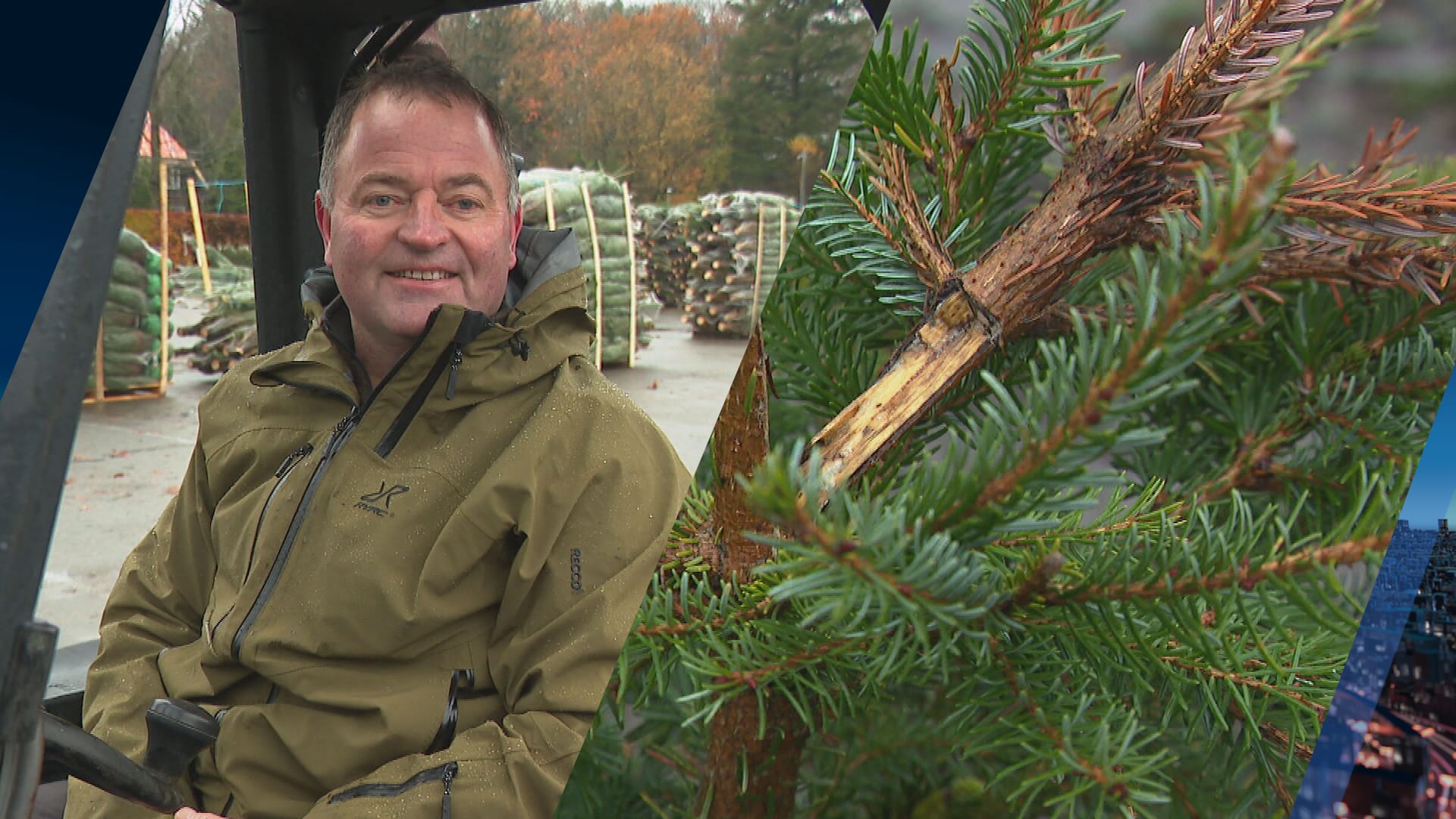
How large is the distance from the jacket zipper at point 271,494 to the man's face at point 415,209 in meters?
0.09

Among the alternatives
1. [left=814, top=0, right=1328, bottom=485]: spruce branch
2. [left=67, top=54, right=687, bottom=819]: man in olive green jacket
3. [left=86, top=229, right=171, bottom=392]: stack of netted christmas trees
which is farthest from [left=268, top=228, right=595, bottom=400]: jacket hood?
[left=86, top=229, right=171, bottom=392]: stack of netted christmas trees

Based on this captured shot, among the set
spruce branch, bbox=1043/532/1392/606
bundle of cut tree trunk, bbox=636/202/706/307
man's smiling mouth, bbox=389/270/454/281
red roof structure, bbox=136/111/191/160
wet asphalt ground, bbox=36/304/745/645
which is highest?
red roof structure, bbox=136/111/191/160

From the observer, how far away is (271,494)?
425mm

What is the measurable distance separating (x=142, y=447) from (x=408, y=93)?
0.90 m

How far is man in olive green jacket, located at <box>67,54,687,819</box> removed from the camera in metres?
0.36

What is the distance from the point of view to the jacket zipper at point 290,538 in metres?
0.39

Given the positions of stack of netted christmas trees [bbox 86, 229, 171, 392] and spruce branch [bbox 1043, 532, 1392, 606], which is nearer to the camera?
spruce branch [bbox 1043, 532, 1392, 606]

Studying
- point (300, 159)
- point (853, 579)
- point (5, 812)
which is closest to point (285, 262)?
point (300, 159)

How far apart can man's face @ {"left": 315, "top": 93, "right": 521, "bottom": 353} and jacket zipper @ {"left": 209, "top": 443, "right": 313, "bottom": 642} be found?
0.09m

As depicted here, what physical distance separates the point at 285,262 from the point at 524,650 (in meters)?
0.26

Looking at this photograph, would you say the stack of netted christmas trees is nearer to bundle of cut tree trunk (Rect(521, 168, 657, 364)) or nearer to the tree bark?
bundle of cut tree trunk (Rect(521, 168, 657, 364))

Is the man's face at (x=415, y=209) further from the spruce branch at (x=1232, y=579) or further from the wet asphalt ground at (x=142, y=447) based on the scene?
the spruce branch at (x=1232, y=579)

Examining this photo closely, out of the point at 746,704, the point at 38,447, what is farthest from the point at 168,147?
the point at 746,704

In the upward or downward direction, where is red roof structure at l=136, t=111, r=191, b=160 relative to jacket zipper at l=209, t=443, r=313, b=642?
upward
